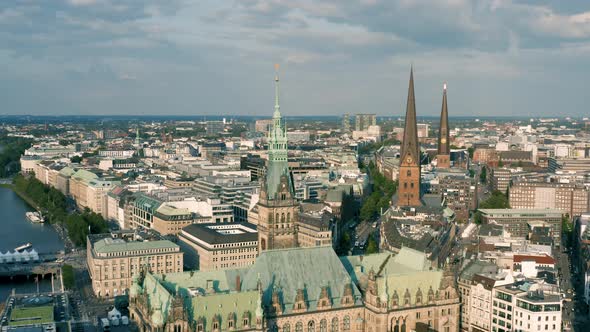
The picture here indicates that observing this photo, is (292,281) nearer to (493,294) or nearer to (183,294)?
(183,294)

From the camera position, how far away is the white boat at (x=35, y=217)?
18462cm

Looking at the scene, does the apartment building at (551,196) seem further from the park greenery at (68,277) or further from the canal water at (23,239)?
the park greenery at (68,277)

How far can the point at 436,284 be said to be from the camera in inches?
3253

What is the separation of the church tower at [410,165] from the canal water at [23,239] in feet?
263

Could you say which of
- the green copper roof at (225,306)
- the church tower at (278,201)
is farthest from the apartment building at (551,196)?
the green copper roof at (225,306)

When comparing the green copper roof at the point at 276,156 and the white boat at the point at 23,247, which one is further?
the white boat at the point at 23,247

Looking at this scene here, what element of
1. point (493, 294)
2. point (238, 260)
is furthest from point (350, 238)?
point (493, 294)

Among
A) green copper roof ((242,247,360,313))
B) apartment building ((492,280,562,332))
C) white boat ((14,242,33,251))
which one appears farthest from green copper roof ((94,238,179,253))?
apartment building ((492,280,562,332))

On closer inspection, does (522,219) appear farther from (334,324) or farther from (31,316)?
(31,316)

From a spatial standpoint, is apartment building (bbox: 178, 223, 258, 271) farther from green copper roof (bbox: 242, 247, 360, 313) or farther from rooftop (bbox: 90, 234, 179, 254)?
green copper roof (bbox: 242, 247, 360, 313)

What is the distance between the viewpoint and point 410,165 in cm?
16500

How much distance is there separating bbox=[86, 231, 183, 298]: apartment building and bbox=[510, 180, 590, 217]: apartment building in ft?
346

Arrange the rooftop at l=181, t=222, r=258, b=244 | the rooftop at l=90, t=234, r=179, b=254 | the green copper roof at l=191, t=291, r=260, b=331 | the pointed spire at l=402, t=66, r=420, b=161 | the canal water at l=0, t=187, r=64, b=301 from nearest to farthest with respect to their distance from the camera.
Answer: the green copper roof at l=191, t=291, r=260, b=331
the rooftop at l=90, t=234, r=179, b=254
the canal water at l=0, t=187, r=64, b=301
the rooftop at l=181, t=222, r=258, b=244
the pointed spire at l=402, t=66, r=420, b=161

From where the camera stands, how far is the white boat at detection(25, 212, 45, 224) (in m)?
185
